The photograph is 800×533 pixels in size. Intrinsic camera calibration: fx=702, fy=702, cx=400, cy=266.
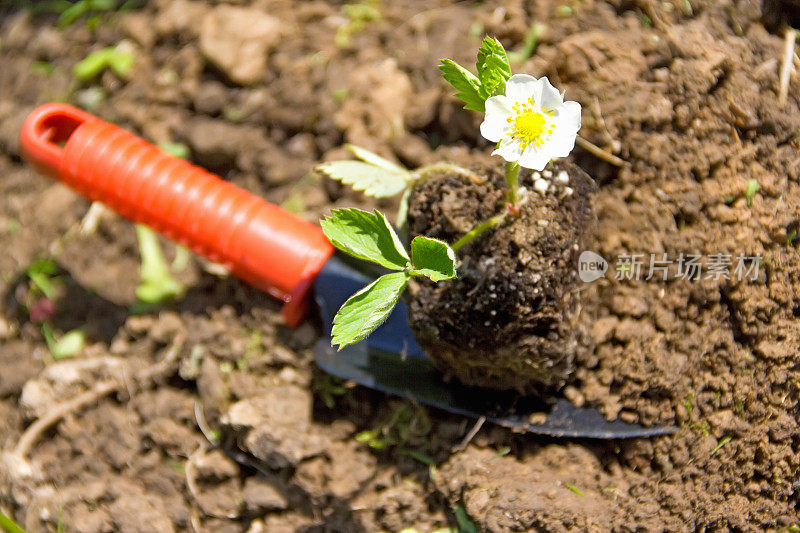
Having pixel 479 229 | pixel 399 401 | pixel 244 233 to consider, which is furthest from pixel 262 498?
pixel 479 229

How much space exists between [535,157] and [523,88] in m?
0.13

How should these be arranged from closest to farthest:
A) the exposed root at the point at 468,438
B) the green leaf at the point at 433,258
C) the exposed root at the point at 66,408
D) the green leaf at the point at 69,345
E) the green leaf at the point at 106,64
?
the green leaf at the point at 433,258 → the exposed root at the point at 468,438 → the exposed root at the point at 66,408 → the green leaf at the point at 69,345 → the green leaf at the point at 106,64

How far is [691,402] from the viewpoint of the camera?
165cm

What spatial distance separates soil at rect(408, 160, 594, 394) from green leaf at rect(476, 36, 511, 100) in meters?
0.26

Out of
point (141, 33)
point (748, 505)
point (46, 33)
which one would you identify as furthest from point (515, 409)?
point (46, 33)

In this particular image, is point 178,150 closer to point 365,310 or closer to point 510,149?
point 365,310

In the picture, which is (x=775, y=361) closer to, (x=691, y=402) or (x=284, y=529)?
(x=691, y=402)

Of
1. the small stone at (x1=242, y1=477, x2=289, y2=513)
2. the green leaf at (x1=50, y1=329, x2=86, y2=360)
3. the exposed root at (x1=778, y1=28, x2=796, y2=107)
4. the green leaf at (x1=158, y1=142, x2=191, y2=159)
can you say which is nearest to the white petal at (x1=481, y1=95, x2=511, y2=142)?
the exposed root at (x1=778, y1=28, x2=796, y2=107)

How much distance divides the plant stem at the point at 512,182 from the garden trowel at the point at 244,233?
428 mm

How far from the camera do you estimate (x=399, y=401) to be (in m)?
1.80

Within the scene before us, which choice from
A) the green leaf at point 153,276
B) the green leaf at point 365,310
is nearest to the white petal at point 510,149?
the green leaf at point 365,310

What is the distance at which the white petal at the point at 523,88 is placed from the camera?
1316mm

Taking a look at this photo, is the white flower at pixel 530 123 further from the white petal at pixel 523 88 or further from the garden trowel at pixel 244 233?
the garden trowel at pixel 244 233

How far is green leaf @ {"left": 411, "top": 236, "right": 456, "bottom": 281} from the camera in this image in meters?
1.31
